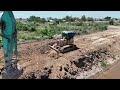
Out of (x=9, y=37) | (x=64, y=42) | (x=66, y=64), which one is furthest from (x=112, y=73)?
(x=9, y=37)

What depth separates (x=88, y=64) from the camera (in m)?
11.9

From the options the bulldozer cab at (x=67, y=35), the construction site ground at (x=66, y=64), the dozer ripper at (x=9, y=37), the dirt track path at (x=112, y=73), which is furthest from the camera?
the bulldozer cab at (x=67, y=35)

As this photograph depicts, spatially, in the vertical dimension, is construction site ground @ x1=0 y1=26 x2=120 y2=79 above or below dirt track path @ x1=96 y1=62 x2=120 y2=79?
above

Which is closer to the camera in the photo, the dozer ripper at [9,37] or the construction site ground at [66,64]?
→ the dozer ripper at [9,37]

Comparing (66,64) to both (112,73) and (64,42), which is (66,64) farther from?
(112,73)

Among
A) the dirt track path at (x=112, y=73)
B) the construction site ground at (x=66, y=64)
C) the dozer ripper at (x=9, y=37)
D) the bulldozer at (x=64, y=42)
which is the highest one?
the dozer ripper at (x=9, y=37)

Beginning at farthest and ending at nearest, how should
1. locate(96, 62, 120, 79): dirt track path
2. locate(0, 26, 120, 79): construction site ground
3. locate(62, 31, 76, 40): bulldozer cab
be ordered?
locate(62, 31, 76, 40): bulldozer cab < locate(96, 62, 120, 79): dirt track path < locate(0, 26, 120, 79): construction site ground

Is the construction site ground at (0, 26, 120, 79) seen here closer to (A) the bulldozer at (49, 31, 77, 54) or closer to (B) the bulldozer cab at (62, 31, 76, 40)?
(A) the bulldozer at (49, 31, 77, 54)

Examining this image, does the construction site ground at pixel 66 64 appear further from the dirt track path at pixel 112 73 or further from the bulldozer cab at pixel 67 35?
the bulldozer cab at pixel 67 35

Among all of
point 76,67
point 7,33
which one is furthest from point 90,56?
point 7,33

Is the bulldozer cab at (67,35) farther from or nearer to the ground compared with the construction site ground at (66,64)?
farther from the ground

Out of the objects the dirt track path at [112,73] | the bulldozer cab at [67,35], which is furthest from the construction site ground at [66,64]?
the bulldozer cab at [67,35]

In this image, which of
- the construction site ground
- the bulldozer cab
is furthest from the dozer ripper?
the bulldozer cab
